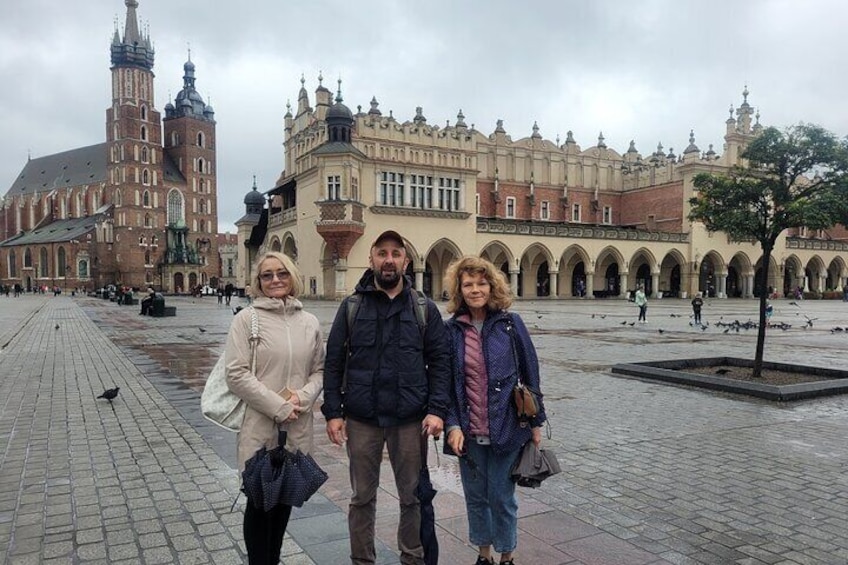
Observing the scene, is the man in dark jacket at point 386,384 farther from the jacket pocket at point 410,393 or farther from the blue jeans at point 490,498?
the blue jeans at point 490,498

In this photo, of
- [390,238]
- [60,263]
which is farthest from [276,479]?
[60,263]

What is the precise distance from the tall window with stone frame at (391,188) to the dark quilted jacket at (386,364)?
122 feet

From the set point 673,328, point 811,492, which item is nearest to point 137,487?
point 811,492

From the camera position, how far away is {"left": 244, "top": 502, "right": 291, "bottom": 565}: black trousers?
302cm

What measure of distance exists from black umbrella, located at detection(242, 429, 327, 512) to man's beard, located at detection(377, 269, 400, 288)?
2.85 feet

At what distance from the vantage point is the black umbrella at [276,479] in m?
2.80

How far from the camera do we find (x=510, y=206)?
49.6 meters

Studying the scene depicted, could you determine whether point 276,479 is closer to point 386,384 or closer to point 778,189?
point 386,384

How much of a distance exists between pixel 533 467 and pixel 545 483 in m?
1.85

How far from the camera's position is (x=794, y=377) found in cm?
968

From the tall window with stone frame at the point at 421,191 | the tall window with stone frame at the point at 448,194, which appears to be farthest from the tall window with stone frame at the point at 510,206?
the tall window with stone frame at the point at 421,191

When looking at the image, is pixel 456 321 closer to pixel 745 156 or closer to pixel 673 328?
pixel 745 156

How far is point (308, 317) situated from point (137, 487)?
8.47ft

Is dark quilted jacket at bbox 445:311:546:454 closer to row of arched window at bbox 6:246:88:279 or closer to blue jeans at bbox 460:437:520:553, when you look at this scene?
blue jeans at bbox 460:437:520:553
